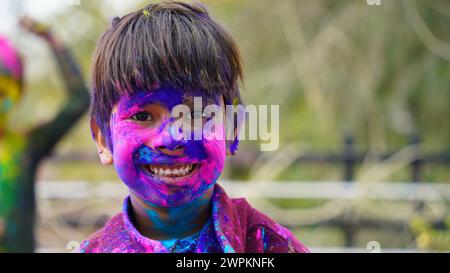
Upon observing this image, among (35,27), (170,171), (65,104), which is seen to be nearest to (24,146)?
Result: (65,104)

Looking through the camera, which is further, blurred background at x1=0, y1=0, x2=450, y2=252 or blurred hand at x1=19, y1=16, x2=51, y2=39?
blurred background at x1=0, y1=0, x2=450, y2=252

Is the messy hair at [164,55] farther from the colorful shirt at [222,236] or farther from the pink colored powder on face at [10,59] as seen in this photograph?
the pink colored powder on face at [10,59]

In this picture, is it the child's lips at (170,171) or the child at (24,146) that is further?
the child at (24,146)

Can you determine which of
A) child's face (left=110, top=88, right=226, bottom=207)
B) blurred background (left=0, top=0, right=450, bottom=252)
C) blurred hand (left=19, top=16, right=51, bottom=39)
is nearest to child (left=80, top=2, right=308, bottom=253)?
child's face (left=110, top=88, right=226, bottom=207)

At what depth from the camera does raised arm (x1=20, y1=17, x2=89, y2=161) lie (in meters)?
2.59

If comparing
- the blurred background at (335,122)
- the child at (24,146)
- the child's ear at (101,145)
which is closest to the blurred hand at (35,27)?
the child at (24,146)

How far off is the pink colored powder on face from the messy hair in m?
1.62

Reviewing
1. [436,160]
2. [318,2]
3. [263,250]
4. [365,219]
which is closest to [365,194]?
[365,219]

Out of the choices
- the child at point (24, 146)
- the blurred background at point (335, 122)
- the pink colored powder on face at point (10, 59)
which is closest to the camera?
the pink colored powder on face at point (10, 59)

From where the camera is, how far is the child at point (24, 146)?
8.41 ft

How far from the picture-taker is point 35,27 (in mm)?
2676

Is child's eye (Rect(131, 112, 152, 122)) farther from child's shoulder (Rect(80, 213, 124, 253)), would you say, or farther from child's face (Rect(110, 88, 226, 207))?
child's shoulder (Rect(80, 213, 124, 253))
